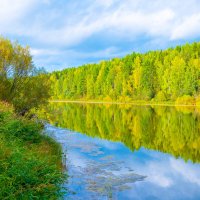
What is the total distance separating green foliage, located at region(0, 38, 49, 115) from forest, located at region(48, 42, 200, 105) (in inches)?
2278

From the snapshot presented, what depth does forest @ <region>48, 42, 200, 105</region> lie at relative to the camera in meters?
92.0

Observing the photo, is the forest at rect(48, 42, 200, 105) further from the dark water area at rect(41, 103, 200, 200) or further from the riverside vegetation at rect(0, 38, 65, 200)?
the riverside vegetation at rect(0, 38, 65, 200)

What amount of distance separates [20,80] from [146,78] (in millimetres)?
76226

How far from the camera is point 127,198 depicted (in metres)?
15.4

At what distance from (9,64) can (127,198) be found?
20.0m

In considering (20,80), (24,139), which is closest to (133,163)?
(24,139)

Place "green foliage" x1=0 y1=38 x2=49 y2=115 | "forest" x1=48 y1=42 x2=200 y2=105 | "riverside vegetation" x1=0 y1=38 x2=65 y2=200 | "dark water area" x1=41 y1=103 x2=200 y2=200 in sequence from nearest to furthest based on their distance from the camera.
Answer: "riverside vegetation" x1=0 y1=38 x2=65 y2=200
"dark water area" x1=41 y1=103 x2=200 y2=200
"green foliage" x1=0 y1=38 x2=49 y2=115
"forest" x1=48 y1=42 x2=200 y2=105

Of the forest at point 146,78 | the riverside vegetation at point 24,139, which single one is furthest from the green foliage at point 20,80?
the forest at point 146,78

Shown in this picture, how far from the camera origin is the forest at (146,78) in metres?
92.0

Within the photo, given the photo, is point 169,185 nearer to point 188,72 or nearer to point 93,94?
point 188,72

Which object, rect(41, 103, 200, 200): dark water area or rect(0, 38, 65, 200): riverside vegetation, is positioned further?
rect(41, 103, 200, 200): dark water area

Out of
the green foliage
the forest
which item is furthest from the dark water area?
the forest

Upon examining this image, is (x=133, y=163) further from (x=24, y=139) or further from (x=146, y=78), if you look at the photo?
(x=146, y=78)

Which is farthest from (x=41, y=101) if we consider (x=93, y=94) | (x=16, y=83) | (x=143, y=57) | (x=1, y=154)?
(x=93, y=94)
